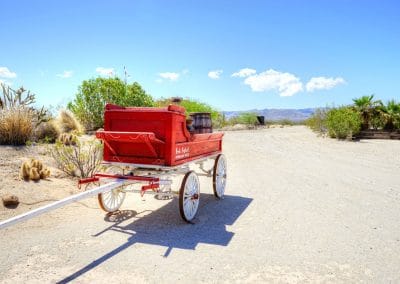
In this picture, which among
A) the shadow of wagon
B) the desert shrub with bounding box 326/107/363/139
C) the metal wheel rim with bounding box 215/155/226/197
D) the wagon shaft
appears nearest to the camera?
the wagon shaft

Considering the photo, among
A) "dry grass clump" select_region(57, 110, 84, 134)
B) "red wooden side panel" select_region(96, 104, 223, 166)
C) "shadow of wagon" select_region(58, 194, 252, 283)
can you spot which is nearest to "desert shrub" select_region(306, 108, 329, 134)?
"dry grass clump" select_region(57, 110, 84, 134)

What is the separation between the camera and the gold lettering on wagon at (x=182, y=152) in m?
5.28

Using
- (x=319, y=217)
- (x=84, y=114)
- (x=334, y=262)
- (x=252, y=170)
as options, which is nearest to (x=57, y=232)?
(x=334, y=262)

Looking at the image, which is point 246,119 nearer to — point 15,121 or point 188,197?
point 15,121

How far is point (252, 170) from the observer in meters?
10.6

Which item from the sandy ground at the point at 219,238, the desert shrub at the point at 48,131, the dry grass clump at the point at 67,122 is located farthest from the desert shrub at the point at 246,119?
the sandy ground at the point at 219,238

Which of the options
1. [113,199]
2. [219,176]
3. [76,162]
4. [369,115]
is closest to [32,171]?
[76,162]

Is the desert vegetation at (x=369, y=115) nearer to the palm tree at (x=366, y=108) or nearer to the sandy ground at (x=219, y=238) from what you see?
the palm tree at (x=366, y=108)

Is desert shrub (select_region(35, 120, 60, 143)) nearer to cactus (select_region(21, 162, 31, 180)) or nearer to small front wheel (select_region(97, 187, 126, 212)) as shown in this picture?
cactus (select_region(21, 162, 31, 180))

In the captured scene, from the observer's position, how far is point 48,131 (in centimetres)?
1176

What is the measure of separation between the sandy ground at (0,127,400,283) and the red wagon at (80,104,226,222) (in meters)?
0.48

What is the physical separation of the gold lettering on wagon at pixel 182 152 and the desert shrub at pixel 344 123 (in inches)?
660

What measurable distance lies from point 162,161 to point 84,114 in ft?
41.9

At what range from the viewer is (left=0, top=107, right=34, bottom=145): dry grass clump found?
374 inches
